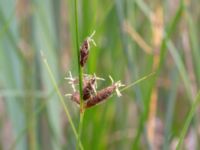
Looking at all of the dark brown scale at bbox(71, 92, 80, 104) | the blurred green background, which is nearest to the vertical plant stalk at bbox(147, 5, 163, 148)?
the blurred green background

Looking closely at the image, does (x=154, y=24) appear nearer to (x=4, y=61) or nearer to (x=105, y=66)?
(x=105, y=66)

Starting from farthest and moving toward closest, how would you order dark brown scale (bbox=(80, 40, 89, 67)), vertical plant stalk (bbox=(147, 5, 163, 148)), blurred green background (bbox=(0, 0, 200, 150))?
vertical plant stalk (bbox=(147, 5, 163, 148)) → blurred green background (bbox=(0, 0, 200, 150)) → dark brown scale (bbox=(80, 40, 89, 67))

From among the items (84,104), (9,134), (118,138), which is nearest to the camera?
(84,104)

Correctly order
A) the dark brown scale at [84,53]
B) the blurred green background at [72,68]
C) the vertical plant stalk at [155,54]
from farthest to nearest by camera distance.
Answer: the vertical plant stalk at [155,54]
the blurred green background at [72,68]
the dark brown scale at [84,53]

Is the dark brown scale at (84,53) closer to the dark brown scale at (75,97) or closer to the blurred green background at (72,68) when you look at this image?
the dark brown scale at (75,97)

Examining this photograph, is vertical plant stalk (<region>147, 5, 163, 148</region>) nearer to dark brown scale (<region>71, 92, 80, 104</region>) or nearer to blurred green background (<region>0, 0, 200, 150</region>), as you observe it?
blurred green background (<region>0, 0, 200, 150</region>)

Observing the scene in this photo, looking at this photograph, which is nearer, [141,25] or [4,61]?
[4,61]

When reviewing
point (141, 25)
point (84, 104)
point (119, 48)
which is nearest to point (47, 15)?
point (119, 48)

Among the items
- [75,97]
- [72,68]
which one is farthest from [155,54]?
[75,97]

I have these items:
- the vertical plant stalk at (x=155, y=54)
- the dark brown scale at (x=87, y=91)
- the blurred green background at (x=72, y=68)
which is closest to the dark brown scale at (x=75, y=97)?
the dark brown scale at (x=87, y=91)

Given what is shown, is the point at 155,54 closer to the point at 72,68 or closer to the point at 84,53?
the point at 72,68

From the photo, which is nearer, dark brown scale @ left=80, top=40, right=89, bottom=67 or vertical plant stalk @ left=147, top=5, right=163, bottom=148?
dark brown scale @ left=80, top=40, right=89, bottom=67
